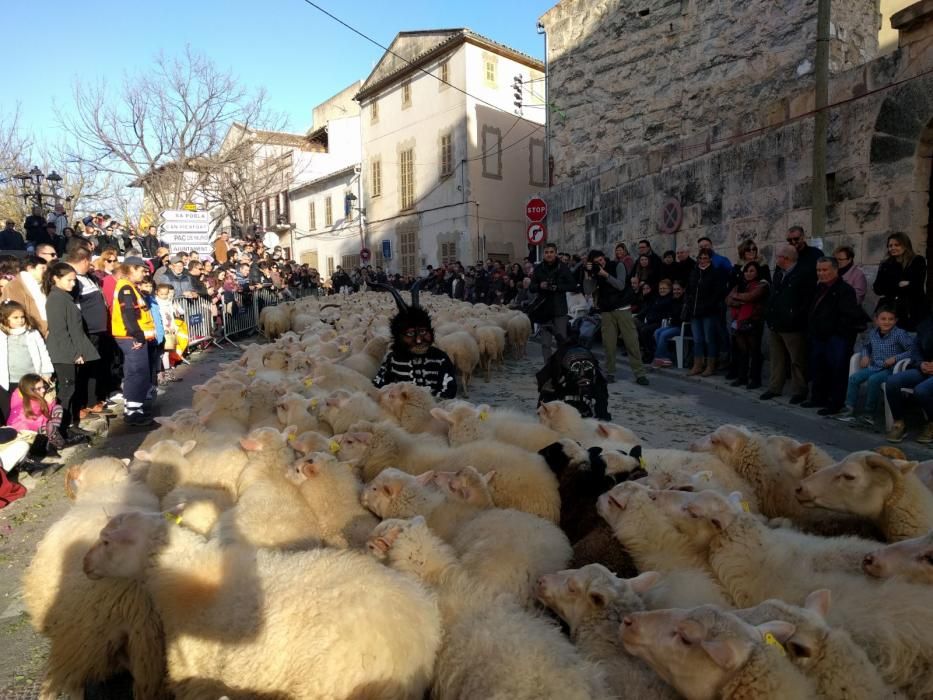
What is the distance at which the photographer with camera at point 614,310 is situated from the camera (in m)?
9.18

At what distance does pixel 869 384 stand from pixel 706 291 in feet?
10.3

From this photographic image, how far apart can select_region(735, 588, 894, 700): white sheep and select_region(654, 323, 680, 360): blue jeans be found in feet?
30.2

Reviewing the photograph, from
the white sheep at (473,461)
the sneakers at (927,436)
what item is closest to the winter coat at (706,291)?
the sneakers at (927,436)

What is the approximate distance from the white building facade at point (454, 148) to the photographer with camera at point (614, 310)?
58.3ft

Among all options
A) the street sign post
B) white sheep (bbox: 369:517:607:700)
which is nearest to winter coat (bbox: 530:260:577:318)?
white sheep (bbox: 369:517:607:700)

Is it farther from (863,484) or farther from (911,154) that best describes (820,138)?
(863,484)

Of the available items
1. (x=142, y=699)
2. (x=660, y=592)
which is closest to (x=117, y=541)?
(x=142, y=699)

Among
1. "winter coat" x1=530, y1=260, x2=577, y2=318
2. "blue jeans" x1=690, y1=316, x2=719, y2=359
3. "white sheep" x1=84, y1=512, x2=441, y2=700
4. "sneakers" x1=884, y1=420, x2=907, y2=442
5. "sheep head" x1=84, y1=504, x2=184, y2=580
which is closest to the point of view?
"white sheep" x1=84, y1=512, x2=441, y2=700

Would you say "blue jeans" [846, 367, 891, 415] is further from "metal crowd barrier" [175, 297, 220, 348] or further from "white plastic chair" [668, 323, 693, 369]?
"metal crowd barrier" [175, 297, 220, 348]

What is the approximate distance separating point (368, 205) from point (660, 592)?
112 ft

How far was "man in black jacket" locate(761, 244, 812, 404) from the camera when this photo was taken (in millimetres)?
7469

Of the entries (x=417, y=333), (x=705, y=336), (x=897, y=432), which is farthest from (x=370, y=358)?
(x=897, y=432)

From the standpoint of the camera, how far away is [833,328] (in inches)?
271

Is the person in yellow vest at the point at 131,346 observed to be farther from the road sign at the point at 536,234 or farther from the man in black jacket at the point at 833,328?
the road sign at the point at 536,234
